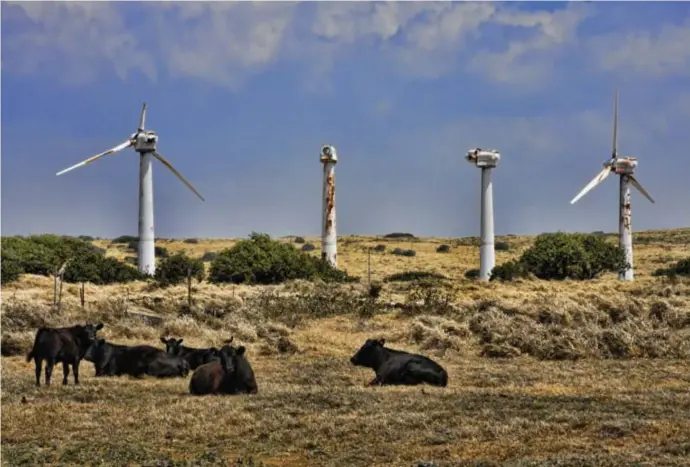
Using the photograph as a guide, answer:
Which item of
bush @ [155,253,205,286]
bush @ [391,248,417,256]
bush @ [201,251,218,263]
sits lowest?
bush @ [155,253,205,286]

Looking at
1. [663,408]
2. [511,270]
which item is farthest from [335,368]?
[511,270]

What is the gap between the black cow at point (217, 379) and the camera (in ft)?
50.3

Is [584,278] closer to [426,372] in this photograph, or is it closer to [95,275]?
[95,275]

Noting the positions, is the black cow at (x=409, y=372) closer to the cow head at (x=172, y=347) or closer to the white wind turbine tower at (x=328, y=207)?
the cow head at (x=172, y=347)

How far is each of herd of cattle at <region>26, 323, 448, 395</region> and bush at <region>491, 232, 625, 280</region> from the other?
3611cm

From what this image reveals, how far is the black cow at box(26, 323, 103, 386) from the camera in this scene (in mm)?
16359

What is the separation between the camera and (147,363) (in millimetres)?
18000

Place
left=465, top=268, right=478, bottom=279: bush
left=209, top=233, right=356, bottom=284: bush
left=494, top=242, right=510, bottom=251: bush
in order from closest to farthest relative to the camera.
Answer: left=209, top=233, right=356, bottom=284: bush, left=465, top=268, right=478, bottom=279: bush, left=494, top=242, right=510, bottom=251: bush

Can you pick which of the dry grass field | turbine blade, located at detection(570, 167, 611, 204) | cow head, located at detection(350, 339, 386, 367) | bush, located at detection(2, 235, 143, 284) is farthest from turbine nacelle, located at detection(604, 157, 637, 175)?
cow head, located at detection(350, 339, 386, 367)

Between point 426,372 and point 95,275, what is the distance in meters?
34.9

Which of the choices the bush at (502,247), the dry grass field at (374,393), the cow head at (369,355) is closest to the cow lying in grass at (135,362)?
the dry grass field at (374,393)

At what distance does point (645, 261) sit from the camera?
7238cm

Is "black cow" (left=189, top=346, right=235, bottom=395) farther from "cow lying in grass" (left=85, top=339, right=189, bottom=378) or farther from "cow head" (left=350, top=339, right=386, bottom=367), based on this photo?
"cow head" (left=350, top=339, right=386, bottom=367)

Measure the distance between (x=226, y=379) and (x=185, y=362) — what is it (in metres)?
3.11
